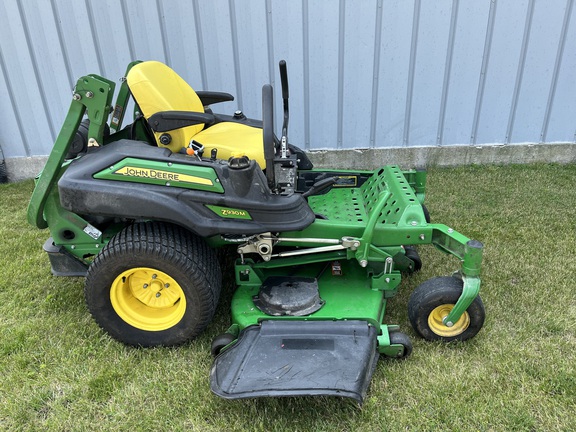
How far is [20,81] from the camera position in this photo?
4691mm

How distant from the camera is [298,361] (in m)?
2.18

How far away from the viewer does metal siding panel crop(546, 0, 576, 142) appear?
4574 millimetres

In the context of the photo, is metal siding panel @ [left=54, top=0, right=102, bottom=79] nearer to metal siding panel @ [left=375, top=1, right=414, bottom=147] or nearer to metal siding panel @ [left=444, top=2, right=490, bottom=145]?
metal siding panel @ [left=375, top=1, right=414, bottom=147]

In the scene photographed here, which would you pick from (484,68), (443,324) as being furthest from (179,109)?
(484,68)

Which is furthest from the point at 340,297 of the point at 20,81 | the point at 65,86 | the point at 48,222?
the point at 20,81

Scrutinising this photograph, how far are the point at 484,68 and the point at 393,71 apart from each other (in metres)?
0.87

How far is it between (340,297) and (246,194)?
77cm

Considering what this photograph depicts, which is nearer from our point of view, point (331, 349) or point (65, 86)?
point (331, 349)

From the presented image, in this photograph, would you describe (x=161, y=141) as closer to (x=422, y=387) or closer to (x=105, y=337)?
(x=105, y=337)

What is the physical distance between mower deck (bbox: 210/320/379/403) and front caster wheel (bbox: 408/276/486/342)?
0.99 ft

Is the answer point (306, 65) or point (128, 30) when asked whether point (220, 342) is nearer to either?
point (306, 65)

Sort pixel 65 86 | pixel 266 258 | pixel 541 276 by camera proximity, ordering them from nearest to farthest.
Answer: pixel 266 258, pixel 541 276, pixel 65 86

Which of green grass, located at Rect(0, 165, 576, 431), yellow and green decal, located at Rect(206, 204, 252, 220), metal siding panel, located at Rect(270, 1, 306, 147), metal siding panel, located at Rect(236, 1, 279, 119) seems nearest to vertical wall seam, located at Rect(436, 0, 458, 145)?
metal siding panel, located at Rect(270, 1, 306, 147)

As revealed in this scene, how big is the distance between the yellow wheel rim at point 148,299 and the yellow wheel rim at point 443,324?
1285 millimetres
